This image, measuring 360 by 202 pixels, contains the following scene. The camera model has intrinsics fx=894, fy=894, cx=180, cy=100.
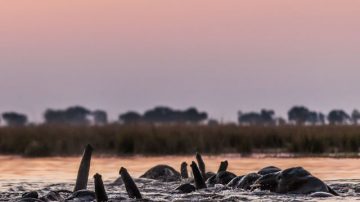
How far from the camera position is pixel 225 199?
18.0 m

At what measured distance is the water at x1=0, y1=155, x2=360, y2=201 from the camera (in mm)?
19344

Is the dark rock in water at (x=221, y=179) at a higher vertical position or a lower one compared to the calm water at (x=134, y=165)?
lower

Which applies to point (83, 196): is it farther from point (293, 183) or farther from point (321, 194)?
point (321, 194)

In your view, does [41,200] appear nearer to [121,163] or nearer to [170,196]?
[170,196]

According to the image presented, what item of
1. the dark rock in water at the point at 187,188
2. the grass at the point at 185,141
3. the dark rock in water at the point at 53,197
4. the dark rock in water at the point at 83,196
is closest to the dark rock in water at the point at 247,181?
the dark rock in water at the point at 187,188

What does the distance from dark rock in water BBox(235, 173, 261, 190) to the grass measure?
1668 centimetres

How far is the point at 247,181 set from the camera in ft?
67.5

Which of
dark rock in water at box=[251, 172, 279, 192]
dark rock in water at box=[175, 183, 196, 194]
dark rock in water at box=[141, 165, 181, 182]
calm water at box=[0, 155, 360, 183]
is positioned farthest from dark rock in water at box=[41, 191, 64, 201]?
calm water at box=[0, 155, 360, 183]

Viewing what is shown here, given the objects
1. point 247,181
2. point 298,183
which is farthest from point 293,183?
point 247,181

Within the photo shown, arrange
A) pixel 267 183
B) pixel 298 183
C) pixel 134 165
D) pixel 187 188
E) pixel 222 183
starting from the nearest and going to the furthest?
pixel 298 183 → pixel 187 188 → pixel 267 183 → pixel 222 183 → pixel 134 165

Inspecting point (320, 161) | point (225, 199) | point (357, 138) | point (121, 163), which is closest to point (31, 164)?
point (121, 163)

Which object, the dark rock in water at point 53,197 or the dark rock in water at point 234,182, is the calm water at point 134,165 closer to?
the dark rock in water at point 234,182

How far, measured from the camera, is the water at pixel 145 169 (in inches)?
762

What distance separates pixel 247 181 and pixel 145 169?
10271mm
